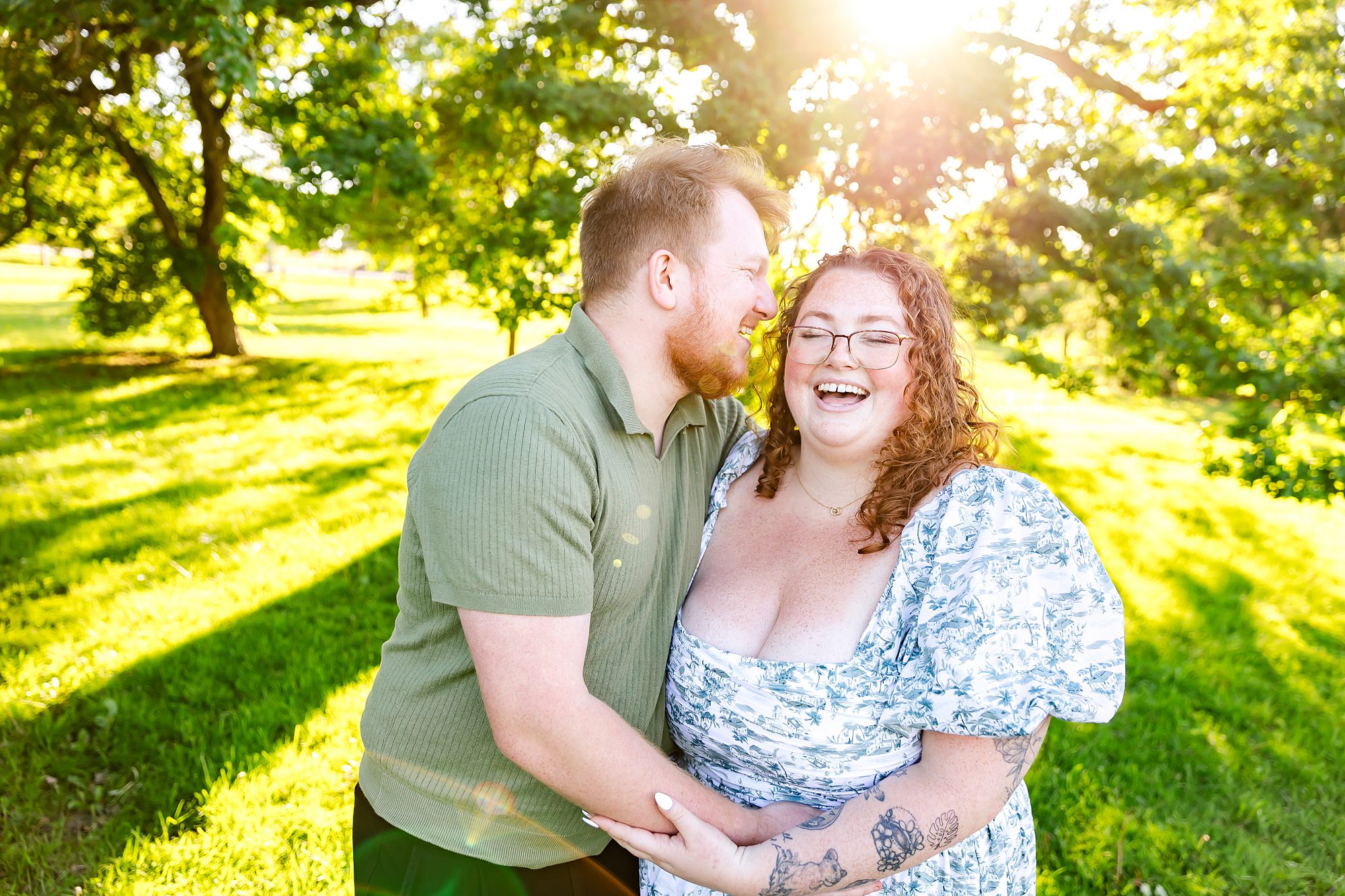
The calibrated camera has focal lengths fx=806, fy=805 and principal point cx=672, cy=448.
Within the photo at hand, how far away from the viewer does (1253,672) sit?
531cm

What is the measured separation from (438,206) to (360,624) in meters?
5.62

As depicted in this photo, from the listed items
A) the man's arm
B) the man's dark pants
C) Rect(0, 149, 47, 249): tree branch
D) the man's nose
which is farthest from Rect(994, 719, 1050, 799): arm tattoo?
Rect(0, 149, 47, 249): tree branch

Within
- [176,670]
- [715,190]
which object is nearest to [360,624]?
[176,670]

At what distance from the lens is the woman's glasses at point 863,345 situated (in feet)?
7.49

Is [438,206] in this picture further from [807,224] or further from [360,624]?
[360,624]

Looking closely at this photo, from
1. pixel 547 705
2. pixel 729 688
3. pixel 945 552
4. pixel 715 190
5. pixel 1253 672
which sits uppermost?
pixel 715 190

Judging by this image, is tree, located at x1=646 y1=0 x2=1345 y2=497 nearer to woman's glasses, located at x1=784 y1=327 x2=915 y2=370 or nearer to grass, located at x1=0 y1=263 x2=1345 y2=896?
grass, located at x1=0 y1=263 x2=1345 y2=896

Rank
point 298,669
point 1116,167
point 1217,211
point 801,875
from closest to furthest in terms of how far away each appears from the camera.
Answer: point 801,875 < point 298,669 < point 1116,167 < point 1217,211

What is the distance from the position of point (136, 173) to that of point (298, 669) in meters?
13.4

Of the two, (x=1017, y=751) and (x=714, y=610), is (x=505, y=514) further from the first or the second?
(x=1017, y=751)

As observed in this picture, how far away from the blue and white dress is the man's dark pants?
18 centimetres

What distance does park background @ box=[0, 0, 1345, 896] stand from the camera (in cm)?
368

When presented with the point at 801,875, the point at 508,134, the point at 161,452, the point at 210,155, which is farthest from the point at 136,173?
the point at 801,875

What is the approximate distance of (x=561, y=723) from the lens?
1.69m
